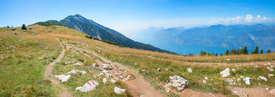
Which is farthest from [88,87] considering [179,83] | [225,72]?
[225,72]

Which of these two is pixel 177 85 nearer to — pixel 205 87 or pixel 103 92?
pixel 205 87

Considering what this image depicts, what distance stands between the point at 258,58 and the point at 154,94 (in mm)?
16464

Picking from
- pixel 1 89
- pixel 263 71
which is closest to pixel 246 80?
pixel 263 71

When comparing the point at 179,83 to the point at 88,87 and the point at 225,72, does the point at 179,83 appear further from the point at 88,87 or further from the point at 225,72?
the point at 88,87

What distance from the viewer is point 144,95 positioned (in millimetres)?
8289

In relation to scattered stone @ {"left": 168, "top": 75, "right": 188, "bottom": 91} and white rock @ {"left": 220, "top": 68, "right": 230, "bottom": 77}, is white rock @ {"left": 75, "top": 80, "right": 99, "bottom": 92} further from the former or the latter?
white rock @ {"left": 220, "top": 68, "right": 230, "bottom": 77}

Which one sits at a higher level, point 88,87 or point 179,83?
point 88,87

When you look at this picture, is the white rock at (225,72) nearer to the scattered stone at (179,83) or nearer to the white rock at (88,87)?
the scattered stone at (179,83)

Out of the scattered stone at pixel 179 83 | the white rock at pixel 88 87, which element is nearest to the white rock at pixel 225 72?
the scattered stone at pixel 179 83

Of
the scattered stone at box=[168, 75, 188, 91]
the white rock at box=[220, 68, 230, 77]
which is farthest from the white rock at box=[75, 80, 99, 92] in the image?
the white rock at box=[220, 68, 230, 77]

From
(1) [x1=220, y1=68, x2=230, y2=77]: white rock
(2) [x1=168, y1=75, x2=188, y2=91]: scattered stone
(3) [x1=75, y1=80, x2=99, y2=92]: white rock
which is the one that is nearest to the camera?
(3) [x1=75, y1=80, x2=99, y2=92]: white rock

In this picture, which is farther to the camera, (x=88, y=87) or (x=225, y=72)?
(x=225, y=72)

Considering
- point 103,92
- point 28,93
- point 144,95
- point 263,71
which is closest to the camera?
point 28,93

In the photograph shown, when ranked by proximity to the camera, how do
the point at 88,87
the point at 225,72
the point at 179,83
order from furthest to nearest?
the point at 225,72 < the point at 179,83 < the point at 88,87
